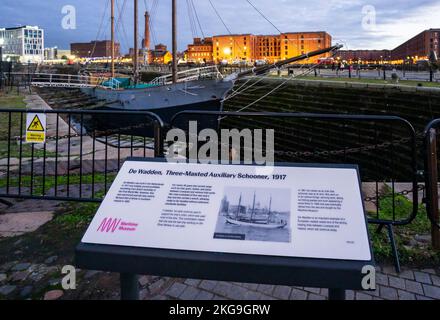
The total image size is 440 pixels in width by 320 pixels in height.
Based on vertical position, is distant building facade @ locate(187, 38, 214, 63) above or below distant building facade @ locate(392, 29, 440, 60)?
above

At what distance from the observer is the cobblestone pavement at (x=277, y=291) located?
3.23m

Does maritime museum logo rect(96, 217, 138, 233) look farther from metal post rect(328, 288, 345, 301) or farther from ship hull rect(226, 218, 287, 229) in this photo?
metal post rect(328, 288, 345, 301)

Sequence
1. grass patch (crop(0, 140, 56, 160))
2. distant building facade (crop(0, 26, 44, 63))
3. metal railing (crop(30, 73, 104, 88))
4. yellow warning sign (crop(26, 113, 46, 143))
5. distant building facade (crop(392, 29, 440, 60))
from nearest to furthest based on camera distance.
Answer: yellow warning sign (crop(26, 113, 46, 143)) → grass patch (crop(0, 140, 56, 160)) → metal railing (crop(30, 73, 104, 88)) → distant building facade (crop(0, 26, 44, 63)) → distant building facade (crop(392, 29, 440, 60))

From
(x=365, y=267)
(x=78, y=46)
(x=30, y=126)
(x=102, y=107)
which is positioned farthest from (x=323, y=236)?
(x=78, y=46)

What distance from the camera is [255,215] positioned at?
258cm

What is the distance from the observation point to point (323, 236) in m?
2.40

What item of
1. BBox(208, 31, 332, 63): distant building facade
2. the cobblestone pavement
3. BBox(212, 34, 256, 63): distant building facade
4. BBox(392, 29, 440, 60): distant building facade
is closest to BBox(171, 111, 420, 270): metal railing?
the cobblestone pavement

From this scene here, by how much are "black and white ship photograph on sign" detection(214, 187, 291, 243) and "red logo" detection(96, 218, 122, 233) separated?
0.70 m

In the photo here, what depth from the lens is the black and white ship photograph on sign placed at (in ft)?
8.06

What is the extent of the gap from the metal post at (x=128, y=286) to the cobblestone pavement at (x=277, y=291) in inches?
24.1

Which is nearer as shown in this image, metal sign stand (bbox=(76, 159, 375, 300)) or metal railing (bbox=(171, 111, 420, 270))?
metal sign stand (bbox=(76, 159, 375, 300))

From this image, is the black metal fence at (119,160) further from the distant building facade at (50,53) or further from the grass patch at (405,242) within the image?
the distant building facade at (50,53)

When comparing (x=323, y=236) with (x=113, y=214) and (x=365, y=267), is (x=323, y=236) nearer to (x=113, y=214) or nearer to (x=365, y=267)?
(x=365, y=267)

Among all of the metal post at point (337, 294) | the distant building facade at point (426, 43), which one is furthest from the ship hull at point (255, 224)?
the distant building facade at point (426, 43)
